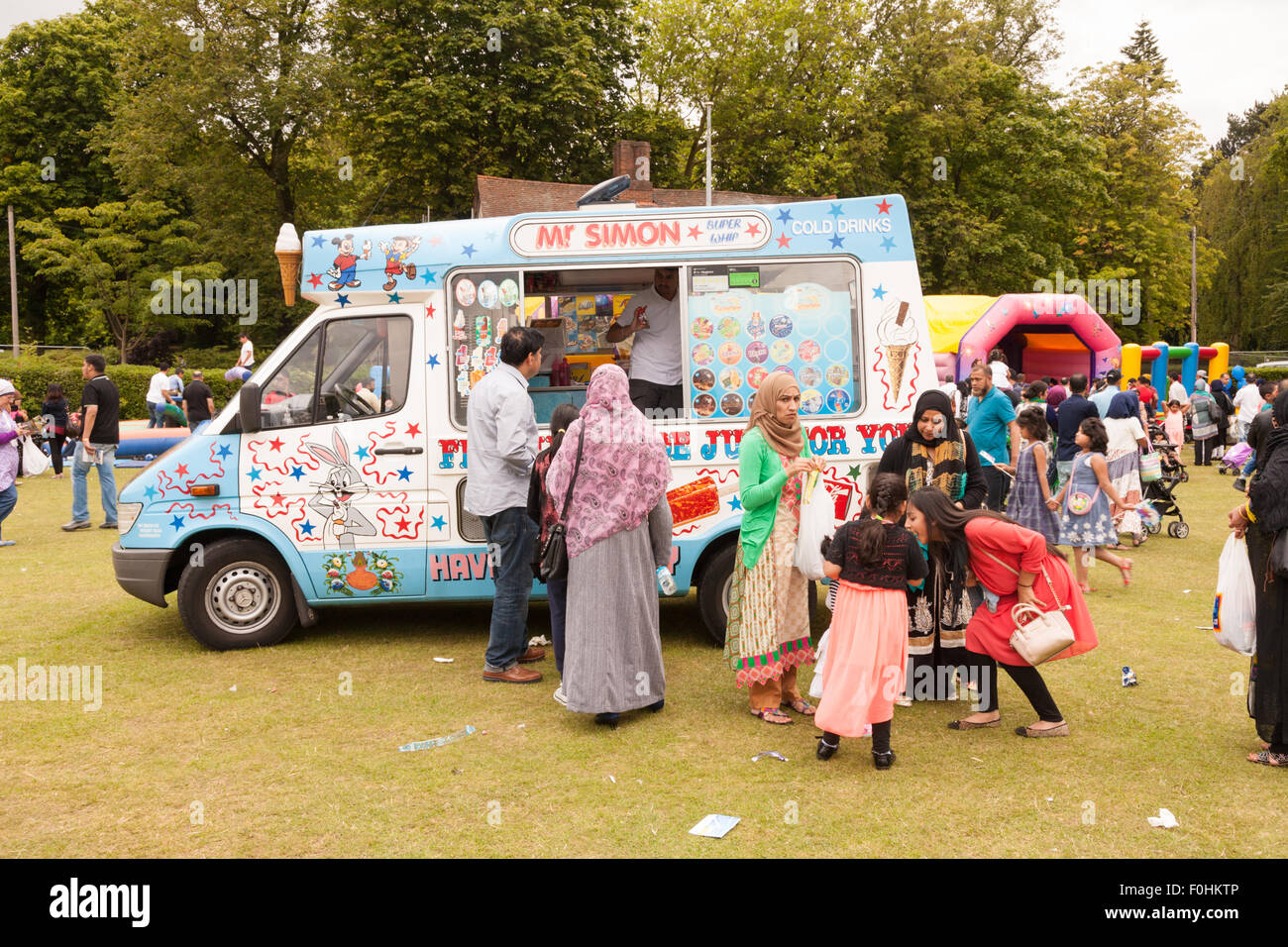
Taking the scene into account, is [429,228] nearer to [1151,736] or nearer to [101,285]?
[1151,736]

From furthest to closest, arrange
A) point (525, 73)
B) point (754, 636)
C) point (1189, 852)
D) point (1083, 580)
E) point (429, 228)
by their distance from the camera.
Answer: point (525, 73)
point (1083, 580)
point (429, 228)
point (754, 636)
point (1189, 852)

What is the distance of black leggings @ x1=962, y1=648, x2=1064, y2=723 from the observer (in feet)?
17.8

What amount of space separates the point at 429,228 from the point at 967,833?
511cm

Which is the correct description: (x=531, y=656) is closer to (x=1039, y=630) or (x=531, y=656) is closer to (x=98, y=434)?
(x=1039, y=630)

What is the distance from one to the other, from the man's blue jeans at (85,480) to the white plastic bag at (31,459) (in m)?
4.82

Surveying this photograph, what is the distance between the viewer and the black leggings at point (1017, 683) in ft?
17.8

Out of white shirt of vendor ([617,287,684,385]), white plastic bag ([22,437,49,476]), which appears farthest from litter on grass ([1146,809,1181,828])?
white plastic bag ([22,437,49,476])

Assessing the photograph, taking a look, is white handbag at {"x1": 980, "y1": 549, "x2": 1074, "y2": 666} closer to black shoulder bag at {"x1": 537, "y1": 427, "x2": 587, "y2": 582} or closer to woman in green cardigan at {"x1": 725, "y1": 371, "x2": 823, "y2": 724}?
woman in green cardigan at {"x1": 725, "y1": 371, "x2": 823, "y2": 724}

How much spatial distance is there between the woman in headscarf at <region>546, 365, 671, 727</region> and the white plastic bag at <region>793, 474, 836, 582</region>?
78 cm

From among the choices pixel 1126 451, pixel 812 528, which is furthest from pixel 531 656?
pixel 1126 451

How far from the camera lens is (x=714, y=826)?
437 centimetres

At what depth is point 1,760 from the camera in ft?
17.2

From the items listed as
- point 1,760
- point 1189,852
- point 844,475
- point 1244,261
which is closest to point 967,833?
point 1189,852

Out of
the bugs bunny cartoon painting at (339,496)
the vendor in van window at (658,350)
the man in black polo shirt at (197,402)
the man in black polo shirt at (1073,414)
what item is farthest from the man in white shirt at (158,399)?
the man in black polo shirt at (1073,414)
